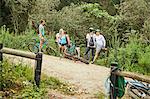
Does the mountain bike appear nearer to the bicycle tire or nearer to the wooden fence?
the bicycle tire

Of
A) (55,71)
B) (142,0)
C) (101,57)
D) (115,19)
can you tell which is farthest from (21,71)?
(115,19)

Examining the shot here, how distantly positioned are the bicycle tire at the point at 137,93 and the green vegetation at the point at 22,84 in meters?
1.54

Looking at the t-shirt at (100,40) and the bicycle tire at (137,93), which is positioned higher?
the t-shirt at (100,40)

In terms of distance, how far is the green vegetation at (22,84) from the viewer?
27.5 ft

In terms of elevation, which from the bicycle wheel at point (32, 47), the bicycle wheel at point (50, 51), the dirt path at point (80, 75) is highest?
the bicycle wheel at point (32, 47)

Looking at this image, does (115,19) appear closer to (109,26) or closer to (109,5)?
(109,26)

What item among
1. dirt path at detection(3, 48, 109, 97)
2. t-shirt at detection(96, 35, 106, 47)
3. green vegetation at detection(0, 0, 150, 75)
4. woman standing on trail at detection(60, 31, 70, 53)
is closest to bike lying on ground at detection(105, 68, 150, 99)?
dirt path at detection(3, 48, 109, 97)

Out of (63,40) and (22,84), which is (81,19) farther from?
(22,84)

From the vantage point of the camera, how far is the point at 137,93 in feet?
28.6

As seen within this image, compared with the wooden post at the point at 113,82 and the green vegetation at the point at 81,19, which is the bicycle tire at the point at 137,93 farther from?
the green vegetation at the point at 81,19

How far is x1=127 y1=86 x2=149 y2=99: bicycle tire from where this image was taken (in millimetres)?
8438

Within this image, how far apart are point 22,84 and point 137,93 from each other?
2.56m

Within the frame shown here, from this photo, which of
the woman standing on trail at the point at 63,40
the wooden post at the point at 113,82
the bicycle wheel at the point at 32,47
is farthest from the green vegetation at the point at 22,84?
the bicycle wheel at the point at 32,47

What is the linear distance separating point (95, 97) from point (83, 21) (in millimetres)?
21924
